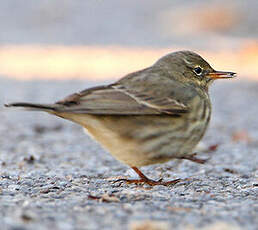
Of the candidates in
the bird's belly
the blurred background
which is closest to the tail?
the bird's belly

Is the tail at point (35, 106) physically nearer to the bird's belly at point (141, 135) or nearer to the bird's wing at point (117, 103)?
the bird's wing at point (117, 103)

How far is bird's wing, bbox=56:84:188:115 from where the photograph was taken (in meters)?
5.68

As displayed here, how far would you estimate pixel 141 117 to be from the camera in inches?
235

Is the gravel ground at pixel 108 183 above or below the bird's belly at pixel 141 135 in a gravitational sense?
below

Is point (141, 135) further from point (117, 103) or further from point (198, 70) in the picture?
point (198, 70)

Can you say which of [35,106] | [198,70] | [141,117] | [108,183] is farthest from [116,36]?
[35,106]

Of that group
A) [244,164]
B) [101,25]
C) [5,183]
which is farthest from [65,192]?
[101,25]

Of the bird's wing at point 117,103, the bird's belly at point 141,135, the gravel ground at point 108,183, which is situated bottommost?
the gravel ground at point 108,183

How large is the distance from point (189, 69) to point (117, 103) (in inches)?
53.1

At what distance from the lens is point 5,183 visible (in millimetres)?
6445

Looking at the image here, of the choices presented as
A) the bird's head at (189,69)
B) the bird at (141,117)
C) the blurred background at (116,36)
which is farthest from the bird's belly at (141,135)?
the blurred background at (116,36)

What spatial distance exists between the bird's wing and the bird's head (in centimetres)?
73

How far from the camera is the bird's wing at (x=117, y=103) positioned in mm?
5684

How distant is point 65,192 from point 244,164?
10.2ft
